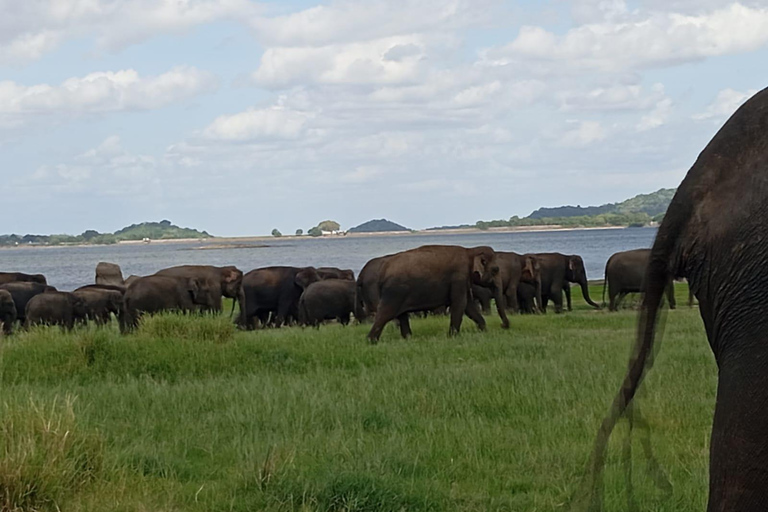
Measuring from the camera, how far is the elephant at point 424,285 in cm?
1677

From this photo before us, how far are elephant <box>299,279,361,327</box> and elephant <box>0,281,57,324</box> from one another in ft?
19.4

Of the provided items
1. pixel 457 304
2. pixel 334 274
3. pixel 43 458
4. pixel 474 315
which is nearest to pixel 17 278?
pixel 334 274

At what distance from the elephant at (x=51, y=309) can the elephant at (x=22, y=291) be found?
2.49 m

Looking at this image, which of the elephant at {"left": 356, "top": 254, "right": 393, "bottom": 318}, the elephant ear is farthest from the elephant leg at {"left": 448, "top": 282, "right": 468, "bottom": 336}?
the elephant ear

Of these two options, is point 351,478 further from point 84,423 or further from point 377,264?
point 377,264

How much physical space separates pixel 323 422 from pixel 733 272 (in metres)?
5.84

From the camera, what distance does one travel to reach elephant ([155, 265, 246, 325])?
23547 mm

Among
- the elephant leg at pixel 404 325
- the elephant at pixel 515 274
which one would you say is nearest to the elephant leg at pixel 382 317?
the elephant leg at pixel 404 325

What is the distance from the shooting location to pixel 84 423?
743 centimetres

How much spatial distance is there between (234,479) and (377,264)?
607 inches

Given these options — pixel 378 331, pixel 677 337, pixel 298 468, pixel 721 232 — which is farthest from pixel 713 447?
pixel 378 331

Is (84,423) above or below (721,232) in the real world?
below

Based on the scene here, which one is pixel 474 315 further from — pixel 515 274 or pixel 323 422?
pixel 323 422

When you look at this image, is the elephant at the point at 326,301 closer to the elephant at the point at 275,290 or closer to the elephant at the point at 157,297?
the elephant at the point at 275,290
